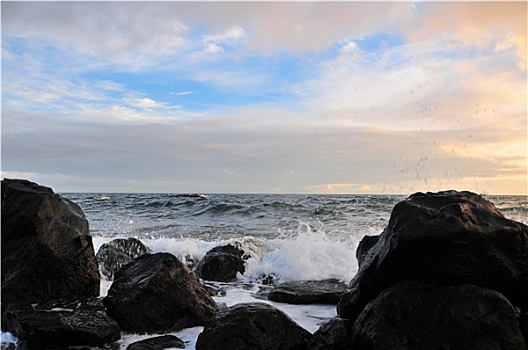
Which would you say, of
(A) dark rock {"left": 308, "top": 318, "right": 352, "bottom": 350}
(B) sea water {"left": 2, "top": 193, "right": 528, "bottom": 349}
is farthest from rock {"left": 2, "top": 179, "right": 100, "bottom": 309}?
(A) dark rock {"left": 308, "top": 318, "right": 352, "bottom": 350}

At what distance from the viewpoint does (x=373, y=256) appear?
423 centimetres

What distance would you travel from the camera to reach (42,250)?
18.1 feet

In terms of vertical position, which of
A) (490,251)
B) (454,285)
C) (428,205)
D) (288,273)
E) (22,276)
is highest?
(428,205)

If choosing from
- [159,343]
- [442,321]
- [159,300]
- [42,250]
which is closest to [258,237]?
[42,250]

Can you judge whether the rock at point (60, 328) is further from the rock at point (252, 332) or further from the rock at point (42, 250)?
the rock at point (252, 332)

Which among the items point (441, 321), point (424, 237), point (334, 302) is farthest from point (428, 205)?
point (334, 302)

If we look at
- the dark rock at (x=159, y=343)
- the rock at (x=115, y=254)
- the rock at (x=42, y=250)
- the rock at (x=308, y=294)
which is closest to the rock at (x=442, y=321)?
the dark rock at (x=159, y=343)

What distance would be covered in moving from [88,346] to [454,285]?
3213 mm

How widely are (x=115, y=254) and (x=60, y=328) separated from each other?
15.4 ft

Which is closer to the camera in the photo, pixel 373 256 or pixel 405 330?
pixel 405 330

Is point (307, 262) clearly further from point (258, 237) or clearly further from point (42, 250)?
point (258, 237)

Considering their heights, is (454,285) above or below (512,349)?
above

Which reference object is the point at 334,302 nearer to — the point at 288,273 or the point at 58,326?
the point at 288,273

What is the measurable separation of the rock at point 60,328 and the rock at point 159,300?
25cm
